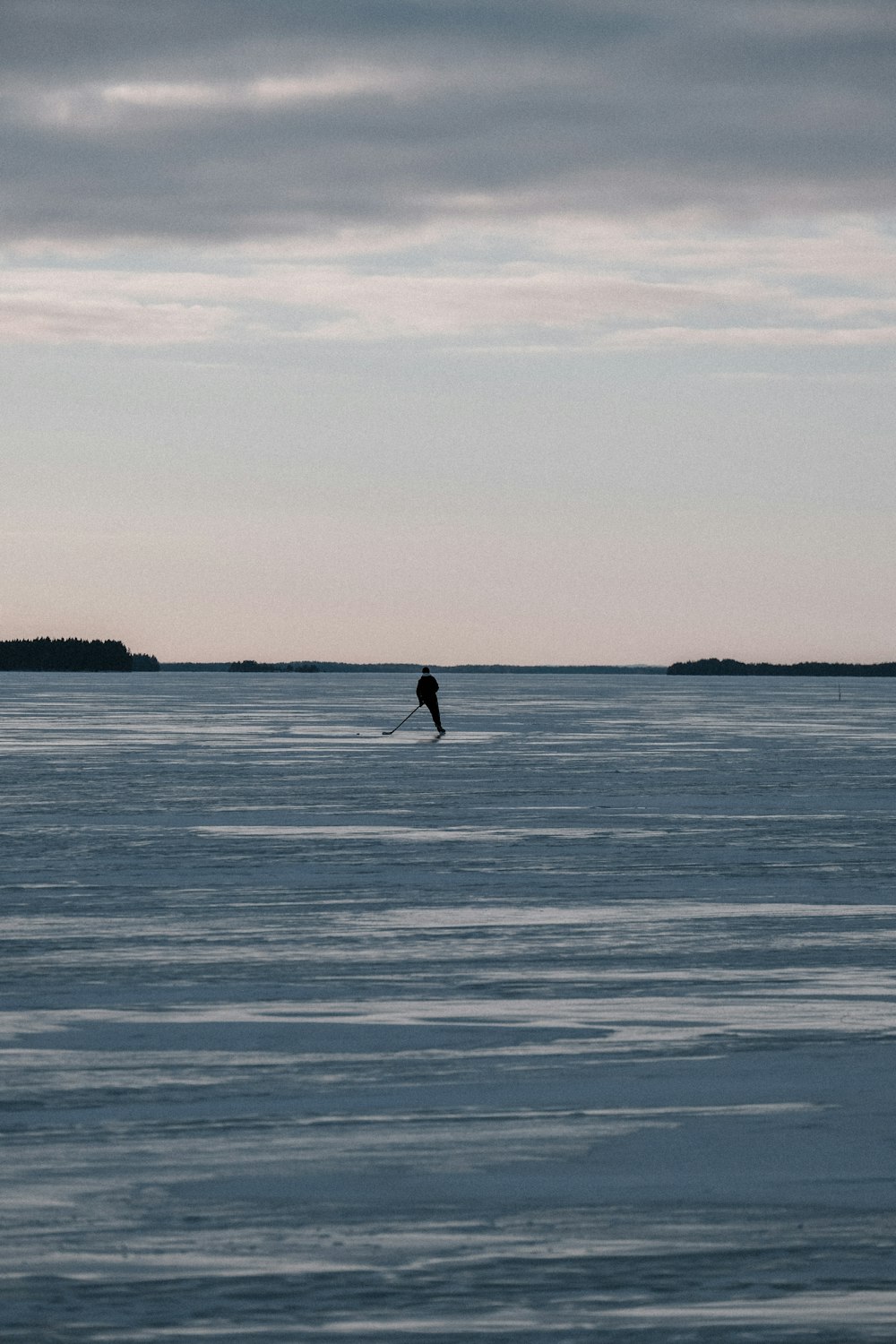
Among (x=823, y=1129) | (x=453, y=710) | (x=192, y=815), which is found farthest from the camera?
(x=453, y=710)

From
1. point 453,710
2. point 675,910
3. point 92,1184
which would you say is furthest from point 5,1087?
point 453,710

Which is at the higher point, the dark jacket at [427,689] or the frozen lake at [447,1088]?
the dark jacket at [427,689]

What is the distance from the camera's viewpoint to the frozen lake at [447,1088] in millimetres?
5176

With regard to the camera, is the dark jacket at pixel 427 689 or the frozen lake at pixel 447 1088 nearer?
the frozen lake at pixel 447 1088

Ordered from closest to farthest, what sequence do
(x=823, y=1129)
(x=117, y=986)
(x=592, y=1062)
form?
(x=823, y=1129) < (x=592, y=1062) < (x=117, y=986)

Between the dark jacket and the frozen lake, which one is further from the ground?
the dark jacket

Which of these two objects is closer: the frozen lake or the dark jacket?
the frozen lake

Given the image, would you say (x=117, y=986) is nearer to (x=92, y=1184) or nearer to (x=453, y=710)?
(x=92, y=1184)

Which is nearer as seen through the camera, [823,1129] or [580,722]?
[823,1129]

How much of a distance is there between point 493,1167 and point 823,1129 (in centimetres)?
136

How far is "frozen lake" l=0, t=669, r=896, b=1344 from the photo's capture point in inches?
204

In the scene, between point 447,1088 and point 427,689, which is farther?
point 427,689

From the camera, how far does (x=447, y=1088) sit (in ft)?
25.1

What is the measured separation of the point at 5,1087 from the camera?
7.59 m
